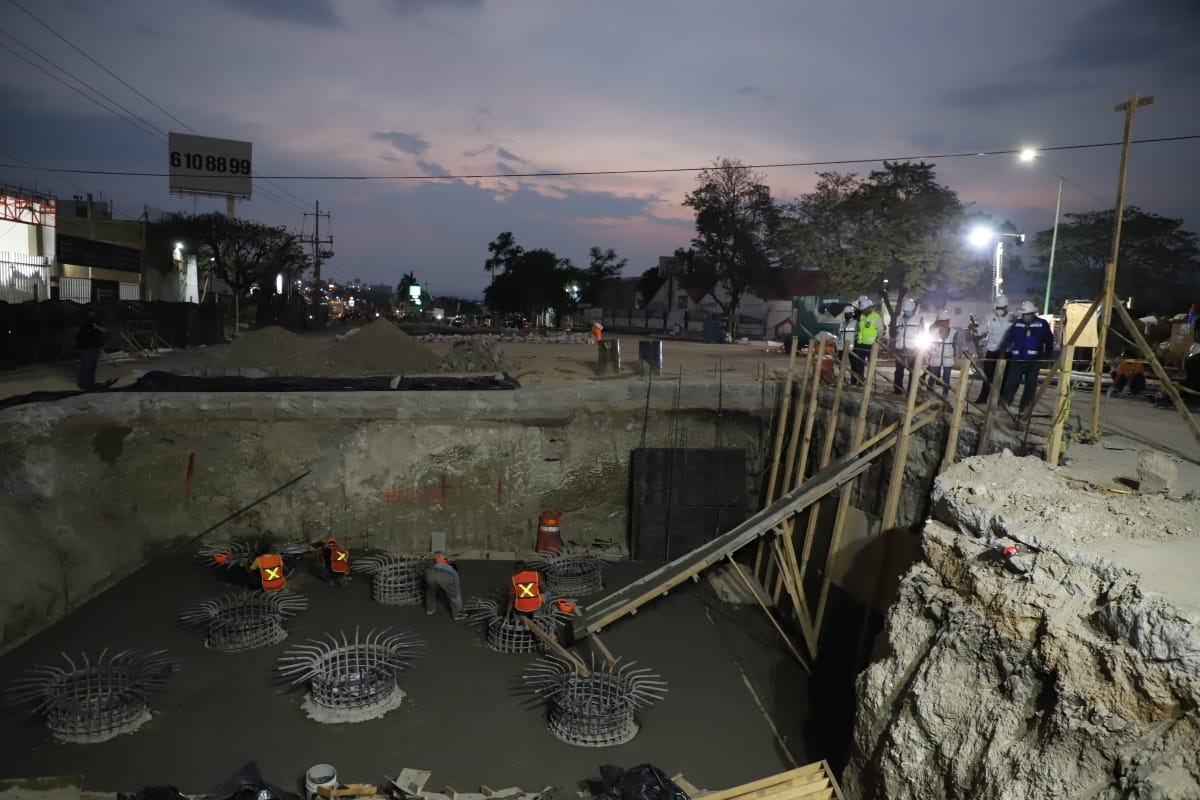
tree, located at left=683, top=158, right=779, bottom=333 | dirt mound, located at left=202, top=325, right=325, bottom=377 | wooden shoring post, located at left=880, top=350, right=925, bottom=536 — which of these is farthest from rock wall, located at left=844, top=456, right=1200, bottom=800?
tree, located at left=683, top=158, right=779, bottom=333

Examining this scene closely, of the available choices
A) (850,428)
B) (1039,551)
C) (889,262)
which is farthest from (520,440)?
(889,262)

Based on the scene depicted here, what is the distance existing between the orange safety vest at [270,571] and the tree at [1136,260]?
3687 cm

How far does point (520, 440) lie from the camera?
41.9 ft

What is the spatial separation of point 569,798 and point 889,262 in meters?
20.5

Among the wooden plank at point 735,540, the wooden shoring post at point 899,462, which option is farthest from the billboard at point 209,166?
the wooden shoring post at point 899,462

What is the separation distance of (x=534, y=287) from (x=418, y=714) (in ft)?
159

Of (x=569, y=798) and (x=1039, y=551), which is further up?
(x=1039, y=551)

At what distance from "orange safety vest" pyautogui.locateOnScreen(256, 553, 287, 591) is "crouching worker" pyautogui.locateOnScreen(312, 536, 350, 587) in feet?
3.25

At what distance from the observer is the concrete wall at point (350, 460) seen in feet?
37.2

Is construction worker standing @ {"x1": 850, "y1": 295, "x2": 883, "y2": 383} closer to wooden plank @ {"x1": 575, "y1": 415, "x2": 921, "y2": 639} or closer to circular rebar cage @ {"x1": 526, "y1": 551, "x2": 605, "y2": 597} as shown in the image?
wooden plank @ {"x1": 575, "y1": 415, "x2": 921, "y2": 639}

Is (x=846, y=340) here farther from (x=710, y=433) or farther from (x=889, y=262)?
(x=889, y=262)

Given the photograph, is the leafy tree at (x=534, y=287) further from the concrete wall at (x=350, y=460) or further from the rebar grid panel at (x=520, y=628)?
the rebar grid panel at (x=520, y=628)

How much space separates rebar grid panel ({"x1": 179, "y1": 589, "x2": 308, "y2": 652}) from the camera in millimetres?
9062

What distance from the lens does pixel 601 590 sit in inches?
440
